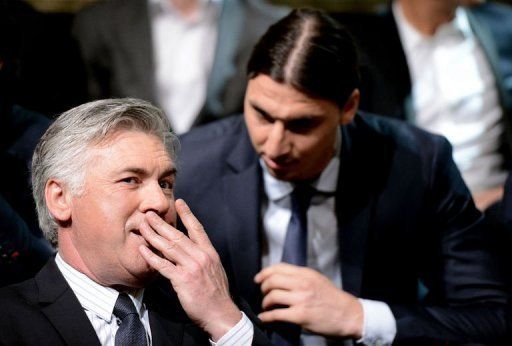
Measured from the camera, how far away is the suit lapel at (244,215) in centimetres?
191

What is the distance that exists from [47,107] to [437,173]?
3.18 ft

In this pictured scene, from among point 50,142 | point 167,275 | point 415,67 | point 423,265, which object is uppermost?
point 50,142

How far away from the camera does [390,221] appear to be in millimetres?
1996

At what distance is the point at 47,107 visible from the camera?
7.18 feet

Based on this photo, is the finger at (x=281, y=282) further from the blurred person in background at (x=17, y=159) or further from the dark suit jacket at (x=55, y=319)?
the blurred person in background at (x=17, y=159)

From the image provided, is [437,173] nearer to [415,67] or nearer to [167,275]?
[415,67]

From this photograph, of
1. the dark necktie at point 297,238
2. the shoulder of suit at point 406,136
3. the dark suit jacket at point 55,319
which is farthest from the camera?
the shoulder of suit at point 406,136

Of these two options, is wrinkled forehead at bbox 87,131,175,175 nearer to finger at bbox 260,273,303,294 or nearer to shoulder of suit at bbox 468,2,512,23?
finger at bbox 260,273,303,294

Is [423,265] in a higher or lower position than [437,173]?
lower

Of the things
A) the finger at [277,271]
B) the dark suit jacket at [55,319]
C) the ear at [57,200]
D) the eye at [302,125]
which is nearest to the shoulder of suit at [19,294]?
the dark suit jacket at [55,319]

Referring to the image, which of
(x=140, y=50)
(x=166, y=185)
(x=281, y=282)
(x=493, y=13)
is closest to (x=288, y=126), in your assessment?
(x=281, y=282)

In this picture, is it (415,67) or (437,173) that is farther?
(415,67)

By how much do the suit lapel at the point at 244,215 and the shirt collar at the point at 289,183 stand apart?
0.09 feet

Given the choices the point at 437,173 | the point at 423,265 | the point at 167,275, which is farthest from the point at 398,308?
the point at 167,275
